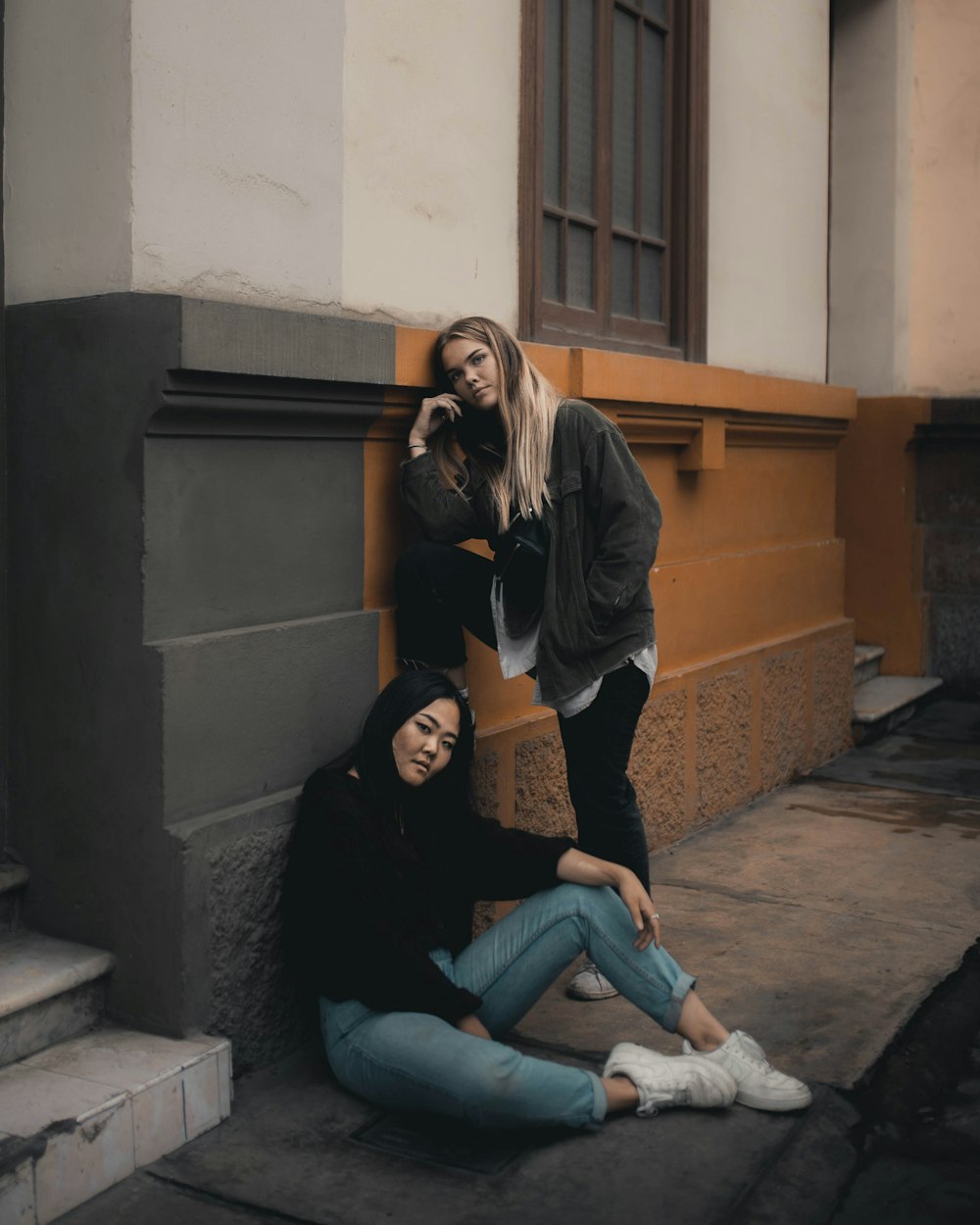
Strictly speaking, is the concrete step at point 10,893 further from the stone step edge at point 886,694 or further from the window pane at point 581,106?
the stone step edge at point 886,694

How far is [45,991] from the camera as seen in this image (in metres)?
3.10

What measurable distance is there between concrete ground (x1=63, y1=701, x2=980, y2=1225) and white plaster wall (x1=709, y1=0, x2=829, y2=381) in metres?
2.18

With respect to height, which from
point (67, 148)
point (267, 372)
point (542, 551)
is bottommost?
point (542, 551)

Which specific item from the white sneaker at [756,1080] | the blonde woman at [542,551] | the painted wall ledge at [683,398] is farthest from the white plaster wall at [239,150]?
the white sneaker at [756,1080]

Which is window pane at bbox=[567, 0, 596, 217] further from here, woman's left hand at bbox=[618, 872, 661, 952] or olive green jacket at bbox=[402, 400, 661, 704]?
woman's left hand at bbox=[618, 872, 661, 952]

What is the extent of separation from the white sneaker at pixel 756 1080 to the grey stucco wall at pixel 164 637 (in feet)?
3.46

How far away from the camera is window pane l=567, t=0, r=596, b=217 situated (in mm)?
5004

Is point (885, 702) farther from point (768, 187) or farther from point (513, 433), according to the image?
point (513, 433)

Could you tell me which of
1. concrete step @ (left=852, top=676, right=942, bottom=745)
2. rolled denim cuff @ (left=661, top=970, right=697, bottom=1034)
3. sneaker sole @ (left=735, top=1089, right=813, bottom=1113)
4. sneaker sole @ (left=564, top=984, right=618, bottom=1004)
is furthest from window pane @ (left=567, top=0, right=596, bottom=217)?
concrete step @ (left=852, top=676, right=942, bottom=745)

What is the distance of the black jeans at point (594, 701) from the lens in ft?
12.7

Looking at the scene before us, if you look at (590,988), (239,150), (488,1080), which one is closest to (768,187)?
(239,150)

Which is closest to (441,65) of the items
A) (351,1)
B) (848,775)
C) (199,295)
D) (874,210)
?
(351,1)

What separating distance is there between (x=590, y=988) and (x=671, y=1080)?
816 millimetres

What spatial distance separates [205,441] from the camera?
3.28m
